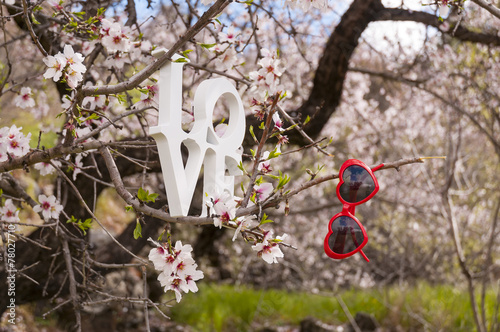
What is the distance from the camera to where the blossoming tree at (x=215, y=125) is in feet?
4.48

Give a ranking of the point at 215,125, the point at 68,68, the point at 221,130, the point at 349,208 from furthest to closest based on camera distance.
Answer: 1. the point at 215,125
2. the point at 221,130
3. the point at 68,68
4. the point at 349,208

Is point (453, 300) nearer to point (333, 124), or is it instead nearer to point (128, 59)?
point (333, 124)

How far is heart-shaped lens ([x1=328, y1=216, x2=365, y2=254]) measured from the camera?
1317 millimetres

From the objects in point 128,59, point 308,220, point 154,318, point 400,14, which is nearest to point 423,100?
point 308,220

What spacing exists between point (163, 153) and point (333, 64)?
2.19 meters

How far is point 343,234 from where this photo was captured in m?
1.32

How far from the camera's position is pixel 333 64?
3.22m

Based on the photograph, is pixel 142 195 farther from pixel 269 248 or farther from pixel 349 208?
pixel 349 208

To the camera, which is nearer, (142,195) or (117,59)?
(142,195)

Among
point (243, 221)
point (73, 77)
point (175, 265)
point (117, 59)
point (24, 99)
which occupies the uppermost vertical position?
point (117, 59)

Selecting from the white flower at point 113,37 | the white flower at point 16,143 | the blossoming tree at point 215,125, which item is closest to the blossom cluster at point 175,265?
the blossoming tree at point 215,125

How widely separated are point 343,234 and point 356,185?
5.4 inches

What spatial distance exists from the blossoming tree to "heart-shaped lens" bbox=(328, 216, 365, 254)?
127 mm

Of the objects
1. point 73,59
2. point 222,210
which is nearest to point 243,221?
point 222,210
